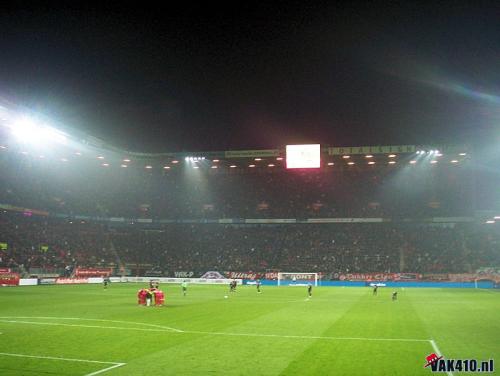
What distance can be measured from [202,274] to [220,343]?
192 feet

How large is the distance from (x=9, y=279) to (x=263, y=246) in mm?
39373

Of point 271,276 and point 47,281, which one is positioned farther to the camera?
point 271,276

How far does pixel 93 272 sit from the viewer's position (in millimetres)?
67375

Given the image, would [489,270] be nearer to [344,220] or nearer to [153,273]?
[344,220]

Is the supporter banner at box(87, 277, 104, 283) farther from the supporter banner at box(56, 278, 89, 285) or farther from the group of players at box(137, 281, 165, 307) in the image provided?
the group of players at box(137, 281, 165, 307)

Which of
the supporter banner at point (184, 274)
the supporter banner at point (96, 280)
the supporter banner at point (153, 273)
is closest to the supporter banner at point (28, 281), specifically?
the supporter banner at point (96, 280)

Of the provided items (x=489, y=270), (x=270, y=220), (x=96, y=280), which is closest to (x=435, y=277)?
(x=489, y=270)

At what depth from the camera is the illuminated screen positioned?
186 ft

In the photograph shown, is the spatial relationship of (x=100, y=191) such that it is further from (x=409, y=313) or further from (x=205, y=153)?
(x=409, y=313)

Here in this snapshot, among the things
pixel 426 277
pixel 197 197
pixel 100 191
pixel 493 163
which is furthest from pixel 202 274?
pixel 493 163

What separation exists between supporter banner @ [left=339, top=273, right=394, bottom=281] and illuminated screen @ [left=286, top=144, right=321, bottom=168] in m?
20.4

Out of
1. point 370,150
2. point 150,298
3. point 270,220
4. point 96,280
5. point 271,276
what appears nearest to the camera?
point 150,298

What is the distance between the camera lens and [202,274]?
74062 mm

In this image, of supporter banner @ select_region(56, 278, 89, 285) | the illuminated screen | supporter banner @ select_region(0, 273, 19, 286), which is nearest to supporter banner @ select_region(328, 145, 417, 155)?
the illuminated screen
